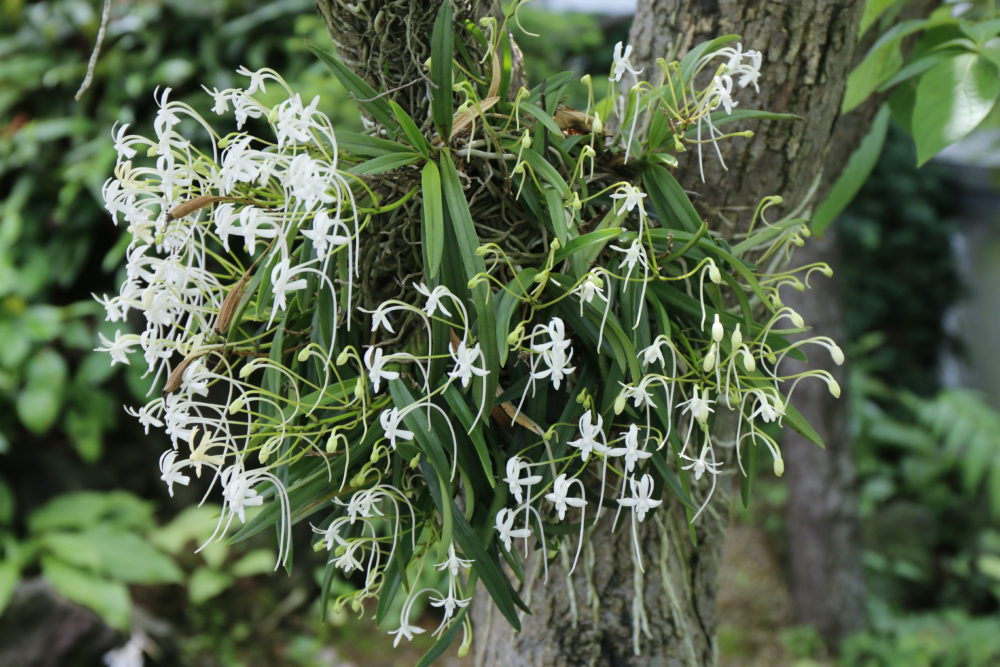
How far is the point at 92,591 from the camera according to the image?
2328 millimetres

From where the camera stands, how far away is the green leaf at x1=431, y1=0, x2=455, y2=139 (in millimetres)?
721

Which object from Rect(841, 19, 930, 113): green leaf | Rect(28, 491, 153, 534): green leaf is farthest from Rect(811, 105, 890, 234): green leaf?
Rect(28, 491, 153, 534): green leaf

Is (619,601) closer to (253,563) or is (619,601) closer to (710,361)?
(710,361)

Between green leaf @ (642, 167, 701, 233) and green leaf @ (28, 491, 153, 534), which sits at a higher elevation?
green leaf @ (642, 167, 701, 233)

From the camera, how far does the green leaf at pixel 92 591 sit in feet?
7.47

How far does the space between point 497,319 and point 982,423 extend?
3873 mm

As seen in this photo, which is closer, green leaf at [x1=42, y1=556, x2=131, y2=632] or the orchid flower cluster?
the orchid flower cluster

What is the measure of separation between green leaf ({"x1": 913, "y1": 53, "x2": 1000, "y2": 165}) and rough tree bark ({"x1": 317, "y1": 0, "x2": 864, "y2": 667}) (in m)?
0.10

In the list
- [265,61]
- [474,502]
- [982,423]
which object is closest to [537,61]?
[265,61]

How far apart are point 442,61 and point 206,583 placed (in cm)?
234

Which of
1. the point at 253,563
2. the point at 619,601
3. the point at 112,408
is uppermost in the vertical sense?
the point at 619,601

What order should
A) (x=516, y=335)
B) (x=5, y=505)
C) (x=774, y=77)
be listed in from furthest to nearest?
(x=5, y=505)
(x=774, y=77)
(x=516, y=335)

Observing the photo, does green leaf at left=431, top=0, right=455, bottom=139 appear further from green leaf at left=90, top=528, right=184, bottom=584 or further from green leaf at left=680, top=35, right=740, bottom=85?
Result: green leaf at left=90, top=528, right=184, bottom=584

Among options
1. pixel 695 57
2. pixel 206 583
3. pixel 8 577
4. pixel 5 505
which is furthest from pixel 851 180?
pixel 5 505
